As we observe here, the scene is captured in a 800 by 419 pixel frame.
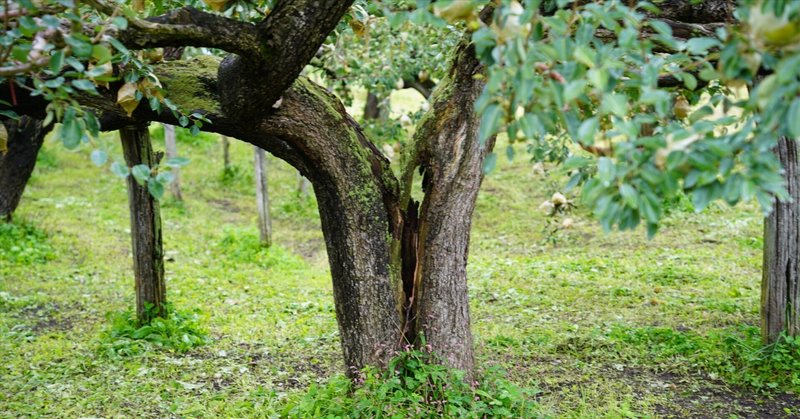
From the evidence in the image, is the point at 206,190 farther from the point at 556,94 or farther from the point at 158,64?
the point at 556,94

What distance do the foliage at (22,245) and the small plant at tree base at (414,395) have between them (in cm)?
488

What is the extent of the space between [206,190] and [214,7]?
942 cm

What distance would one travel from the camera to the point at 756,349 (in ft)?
15.2

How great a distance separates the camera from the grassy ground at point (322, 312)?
4.29 m

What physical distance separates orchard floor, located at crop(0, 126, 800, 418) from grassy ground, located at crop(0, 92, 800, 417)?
2cm

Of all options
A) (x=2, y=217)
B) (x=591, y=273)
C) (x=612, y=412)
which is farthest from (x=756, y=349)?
(x=2, y=217)

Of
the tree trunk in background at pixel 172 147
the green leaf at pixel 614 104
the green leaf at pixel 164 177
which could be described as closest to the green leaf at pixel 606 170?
the green leaf at pixel 614 104

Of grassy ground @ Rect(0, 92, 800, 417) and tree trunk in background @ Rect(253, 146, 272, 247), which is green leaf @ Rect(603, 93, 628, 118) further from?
tree trunk in background @ Rect(253, 146, 272, 247)

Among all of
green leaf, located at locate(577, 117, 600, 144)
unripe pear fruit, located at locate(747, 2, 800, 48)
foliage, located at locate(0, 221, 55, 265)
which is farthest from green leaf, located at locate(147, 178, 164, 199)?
foliage, located at locate(0, 221, 55, 265)

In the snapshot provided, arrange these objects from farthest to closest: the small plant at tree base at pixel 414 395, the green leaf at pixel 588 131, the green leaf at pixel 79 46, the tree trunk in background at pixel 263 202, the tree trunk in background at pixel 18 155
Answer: the tree trunk in background at pixel 263 202
the tree trunk in background at pixel 18 155
the small plant at tree base at pixel 414 395
the green leaf at pixel 79 46
the green leaf at pixel 588 131

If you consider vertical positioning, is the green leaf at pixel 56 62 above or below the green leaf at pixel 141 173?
above

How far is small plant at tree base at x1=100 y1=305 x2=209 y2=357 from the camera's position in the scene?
5070mm

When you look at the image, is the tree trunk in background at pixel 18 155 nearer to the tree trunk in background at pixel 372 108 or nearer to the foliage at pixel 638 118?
the foliage at pixel 638 118

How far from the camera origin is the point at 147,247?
530 centimetres
